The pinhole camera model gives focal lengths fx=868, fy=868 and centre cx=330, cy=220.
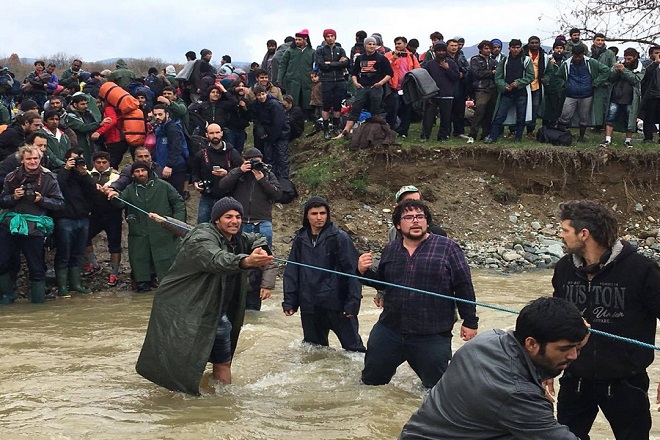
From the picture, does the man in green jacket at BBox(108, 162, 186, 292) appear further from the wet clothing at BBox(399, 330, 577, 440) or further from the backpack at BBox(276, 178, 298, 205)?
the wet clothing at BBox(399, 330, 577, 440)

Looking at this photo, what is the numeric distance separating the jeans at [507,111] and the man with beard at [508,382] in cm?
1169

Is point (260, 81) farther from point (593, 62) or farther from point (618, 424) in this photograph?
point (618, 424)

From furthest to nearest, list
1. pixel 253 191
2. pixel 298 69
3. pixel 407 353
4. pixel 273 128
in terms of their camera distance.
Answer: pixel 298 69 → pixel 273 128 → pixel 253 191 → pixel 407 353

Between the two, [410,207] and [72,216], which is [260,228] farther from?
[410,207]

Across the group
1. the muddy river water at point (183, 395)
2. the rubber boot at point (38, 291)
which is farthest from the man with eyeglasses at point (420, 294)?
the rubber boot at point (38, 291)

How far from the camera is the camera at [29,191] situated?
10.1 meters

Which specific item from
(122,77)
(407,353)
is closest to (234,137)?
(122,77)

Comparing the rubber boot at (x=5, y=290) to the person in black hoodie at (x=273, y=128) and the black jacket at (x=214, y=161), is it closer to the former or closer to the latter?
the black jacket at (x=214, y=161)

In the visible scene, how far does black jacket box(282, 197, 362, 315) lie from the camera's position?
A: 775 cm

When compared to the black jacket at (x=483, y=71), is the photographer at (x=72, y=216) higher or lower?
lower

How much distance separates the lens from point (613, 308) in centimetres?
479

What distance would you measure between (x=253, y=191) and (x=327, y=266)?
2.83 meters

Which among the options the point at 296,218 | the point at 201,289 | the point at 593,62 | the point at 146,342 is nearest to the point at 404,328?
the point at 201,289

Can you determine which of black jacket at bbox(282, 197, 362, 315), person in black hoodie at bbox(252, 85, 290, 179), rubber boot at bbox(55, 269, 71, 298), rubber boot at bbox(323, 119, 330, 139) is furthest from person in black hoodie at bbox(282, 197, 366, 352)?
rubber boot at bbox(323, 119, 330, 139)
